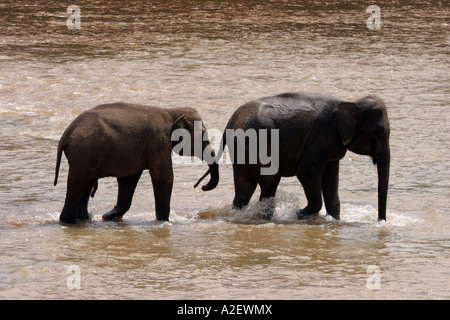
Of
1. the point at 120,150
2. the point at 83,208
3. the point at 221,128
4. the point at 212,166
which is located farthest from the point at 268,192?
the point at 221,128

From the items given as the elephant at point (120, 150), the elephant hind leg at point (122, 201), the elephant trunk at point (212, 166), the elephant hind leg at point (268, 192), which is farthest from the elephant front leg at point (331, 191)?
A: the elephant hind leg at point (122, 201)

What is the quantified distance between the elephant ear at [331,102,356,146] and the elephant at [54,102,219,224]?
1264 millimetres

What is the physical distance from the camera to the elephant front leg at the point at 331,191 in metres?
10.1

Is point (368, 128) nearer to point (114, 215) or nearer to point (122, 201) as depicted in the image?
point (122, 201)

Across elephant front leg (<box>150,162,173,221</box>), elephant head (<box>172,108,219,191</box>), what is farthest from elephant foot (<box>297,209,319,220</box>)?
elephant front leg (<box>150,162,173,221</box>)

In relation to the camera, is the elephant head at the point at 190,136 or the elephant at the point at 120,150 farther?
the elephant head at the point at 190,136

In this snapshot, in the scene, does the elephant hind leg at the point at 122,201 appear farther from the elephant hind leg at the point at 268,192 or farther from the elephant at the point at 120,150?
the elephant hind leg at the point at 268,192

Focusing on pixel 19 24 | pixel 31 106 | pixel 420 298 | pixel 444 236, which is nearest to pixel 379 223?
pixel 444 236

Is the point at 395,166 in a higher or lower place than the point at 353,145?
A: lower

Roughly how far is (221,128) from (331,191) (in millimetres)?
4567

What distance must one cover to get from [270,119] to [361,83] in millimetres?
8269

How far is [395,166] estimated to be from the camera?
40.9 ft

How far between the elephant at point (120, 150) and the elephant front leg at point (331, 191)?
3.90ft
